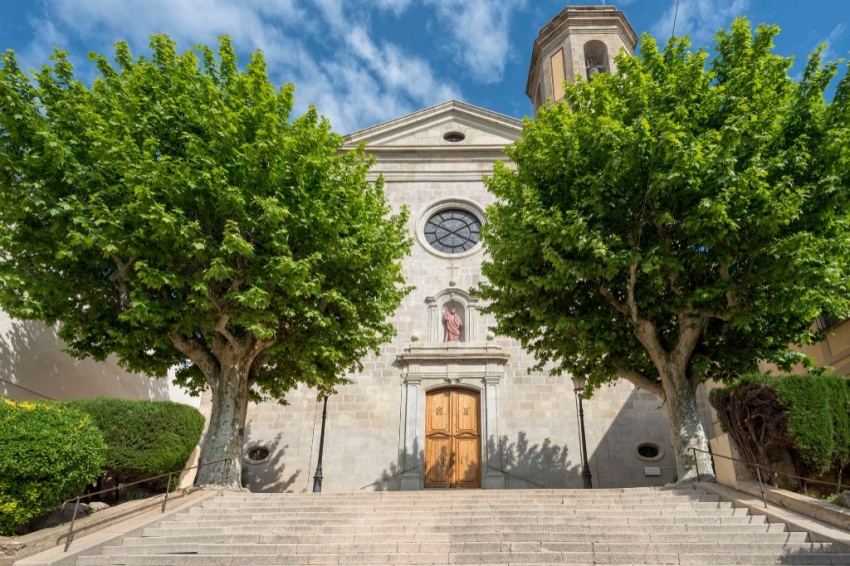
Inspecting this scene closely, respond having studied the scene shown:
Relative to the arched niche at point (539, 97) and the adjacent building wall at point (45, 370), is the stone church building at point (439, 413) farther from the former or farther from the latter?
Result: the arched niche at point (539, 97)

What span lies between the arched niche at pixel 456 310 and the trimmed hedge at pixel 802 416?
8200 millimetres

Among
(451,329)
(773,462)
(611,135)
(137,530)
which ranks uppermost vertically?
(611,135)

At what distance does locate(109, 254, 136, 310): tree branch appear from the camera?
353 inches

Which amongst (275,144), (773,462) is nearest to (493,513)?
(773,462)

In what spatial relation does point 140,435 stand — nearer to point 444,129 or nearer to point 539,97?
point 444,129

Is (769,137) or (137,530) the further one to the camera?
(769,137)

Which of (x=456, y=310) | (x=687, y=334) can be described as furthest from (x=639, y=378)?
(x=456, y=310)

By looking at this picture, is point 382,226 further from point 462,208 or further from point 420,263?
point 462,208

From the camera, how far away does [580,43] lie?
21.2 m

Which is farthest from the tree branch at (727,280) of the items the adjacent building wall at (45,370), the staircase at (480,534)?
the adjacent building wall at (45,370)

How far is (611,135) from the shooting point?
8570 millimetres

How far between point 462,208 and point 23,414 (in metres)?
12.8

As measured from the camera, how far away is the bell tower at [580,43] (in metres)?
20.9

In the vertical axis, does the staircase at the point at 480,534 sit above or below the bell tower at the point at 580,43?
below
